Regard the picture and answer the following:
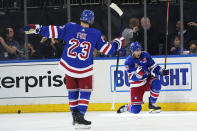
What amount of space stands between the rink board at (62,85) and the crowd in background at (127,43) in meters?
0.21

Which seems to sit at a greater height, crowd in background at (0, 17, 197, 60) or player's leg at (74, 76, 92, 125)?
crowd in background at (0, 17, 197, 60)

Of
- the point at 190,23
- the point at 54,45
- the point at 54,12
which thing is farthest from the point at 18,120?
the point at 190,23

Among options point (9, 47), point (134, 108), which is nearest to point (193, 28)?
point (134, 108)

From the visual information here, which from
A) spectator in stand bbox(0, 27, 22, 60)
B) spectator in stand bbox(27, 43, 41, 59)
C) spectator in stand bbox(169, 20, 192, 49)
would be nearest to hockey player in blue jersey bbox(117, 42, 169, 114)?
spectator in stand bbox(169, 20, 192, 49)

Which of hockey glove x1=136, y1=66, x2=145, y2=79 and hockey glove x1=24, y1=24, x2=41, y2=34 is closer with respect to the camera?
hockey glove x1=24, y1=24, x2=41, y2=34

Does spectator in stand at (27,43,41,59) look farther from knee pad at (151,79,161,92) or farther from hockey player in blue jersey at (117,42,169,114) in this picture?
knee pad at (151,79,161,92)

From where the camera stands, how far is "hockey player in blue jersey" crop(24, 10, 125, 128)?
573cm

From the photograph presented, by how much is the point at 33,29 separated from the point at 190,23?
3.41 m

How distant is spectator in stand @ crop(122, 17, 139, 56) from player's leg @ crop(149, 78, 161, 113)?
1001mm

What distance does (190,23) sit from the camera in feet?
27.0

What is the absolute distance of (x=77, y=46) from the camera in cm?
573

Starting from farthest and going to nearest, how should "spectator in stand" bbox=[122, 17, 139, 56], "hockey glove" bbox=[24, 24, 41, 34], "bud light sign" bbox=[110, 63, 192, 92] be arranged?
1. "spectator in stand" bbox=[122, 17, 139, 56]
2. "bud light sign" bbox=[110, 63, 192, 92]
3. "hockey glove" bbox=[24, 24, 41, 34]

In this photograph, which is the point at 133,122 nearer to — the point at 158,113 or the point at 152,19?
the point at 158,113

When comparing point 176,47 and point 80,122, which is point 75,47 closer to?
point 80,122
